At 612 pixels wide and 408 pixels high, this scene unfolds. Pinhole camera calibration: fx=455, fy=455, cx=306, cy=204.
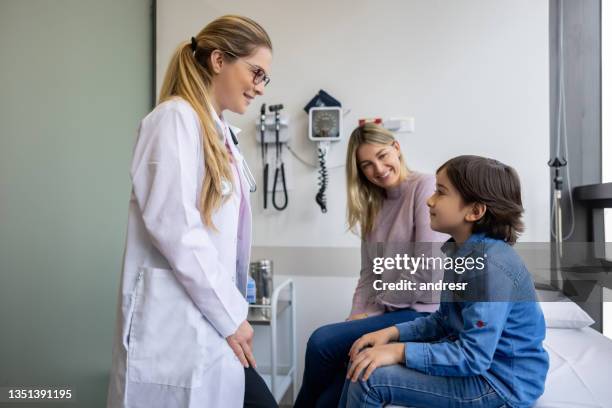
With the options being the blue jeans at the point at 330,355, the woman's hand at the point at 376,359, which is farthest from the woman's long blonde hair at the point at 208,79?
the blue jeans at the point at 330,355

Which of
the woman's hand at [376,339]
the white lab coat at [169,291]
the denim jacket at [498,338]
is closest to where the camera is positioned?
the white lab coat at [169,291]

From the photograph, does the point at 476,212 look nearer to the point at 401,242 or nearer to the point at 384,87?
the point at 401,242

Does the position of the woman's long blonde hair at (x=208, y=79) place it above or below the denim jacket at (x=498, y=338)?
above

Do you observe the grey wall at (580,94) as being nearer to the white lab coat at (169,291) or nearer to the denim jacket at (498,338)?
the denim jacket at (498,338)

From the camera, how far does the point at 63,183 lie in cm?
158

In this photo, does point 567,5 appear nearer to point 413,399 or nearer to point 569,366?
point 569,366

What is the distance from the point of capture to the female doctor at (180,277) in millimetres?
882

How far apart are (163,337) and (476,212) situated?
781 millimetres

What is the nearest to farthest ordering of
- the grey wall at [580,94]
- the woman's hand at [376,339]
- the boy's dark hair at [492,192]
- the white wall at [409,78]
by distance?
1. the boy's dark hair at [492,192]
2. the woman's hand at [376,339]
3. the grey wall at [580,94]
4. the white wall at [409,78]

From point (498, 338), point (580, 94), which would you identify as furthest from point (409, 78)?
point (498, 338)

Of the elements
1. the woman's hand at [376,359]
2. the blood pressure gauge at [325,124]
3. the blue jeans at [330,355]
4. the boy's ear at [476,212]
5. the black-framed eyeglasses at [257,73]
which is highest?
the blood pressure gauge at [325,124]

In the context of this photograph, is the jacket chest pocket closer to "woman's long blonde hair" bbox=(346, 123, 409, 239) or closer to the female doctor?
the female doctor

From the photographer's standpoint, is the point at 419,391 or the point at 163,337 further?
the point at 419,391

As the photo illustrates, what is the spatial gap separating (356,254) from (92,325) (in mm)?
1178
